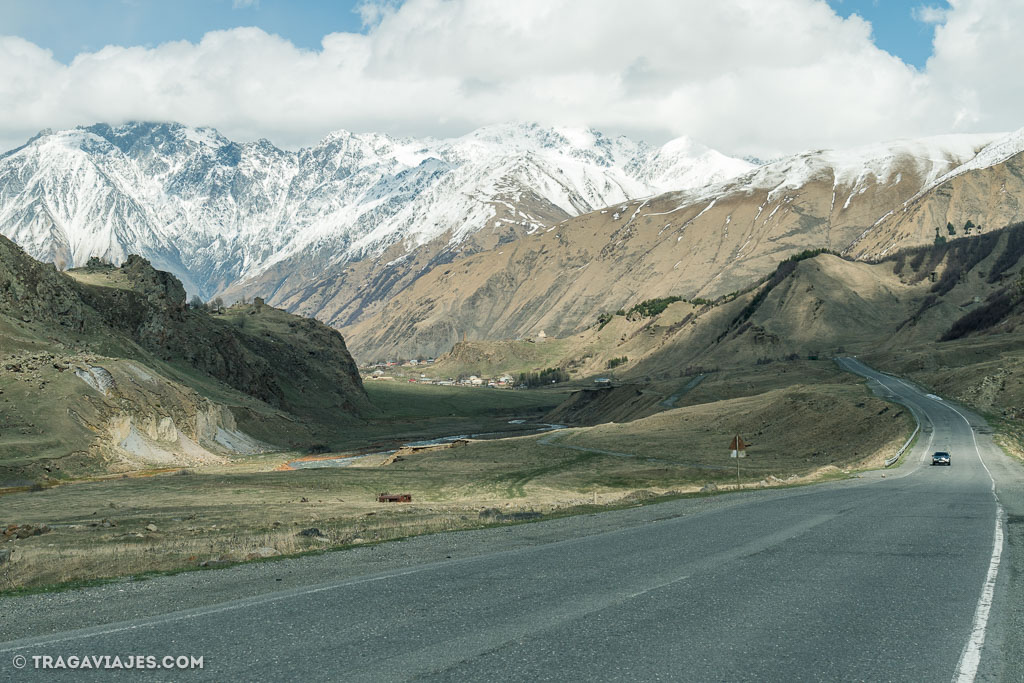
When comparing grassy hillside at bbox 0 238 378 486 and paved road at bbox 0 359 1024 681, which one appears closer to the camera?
paved road at bbox 0 359 1024 681

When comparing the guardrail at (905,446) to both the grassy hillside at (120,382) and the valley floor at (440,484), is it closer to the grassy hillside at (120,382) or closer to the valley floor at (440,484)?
the valley floor at (440,484)

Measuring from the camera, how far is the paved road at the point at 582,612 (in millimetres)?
10539

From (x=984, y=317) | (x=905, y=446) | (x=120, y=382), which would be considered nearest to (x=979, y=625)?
(x=905, y=446)

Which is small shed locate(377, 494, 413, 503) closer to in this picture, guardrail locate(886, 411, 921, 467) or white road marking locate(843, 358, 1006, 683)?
guardrail locate(886, 411, 921, 467)

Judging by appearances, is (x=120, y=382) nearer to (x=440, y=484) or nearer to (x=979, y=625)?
(x=440, y=484)

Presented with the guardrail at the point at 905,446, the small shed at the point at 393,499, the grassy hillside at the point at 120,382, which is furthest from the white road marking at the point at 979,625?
the grassy hillside at the point at 120,382

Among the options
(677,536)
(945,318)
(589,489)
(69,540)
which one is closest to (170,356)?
(589,489)

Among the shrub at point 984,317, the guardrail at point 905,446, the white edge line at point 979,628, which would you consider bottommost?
the guardrail at point 905,446

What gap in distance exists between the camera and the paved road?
34.6ft

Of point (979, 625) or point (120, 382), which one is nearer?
point (979, 625)

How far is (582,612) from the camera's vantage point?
1298 cm

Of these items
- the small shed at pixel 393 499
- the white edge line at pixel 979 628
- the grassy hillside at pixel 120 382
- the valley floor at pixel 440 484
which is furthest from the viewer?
the grassy hillside at pixel 120 382

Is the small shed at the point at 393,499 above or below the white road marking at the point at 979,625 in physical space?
below

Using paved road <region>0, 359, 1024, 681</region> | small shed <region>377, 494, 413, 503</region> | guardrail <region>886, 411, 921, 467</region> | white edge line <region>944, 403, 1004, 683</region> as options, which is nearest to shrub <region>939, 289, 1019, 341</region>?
guardrail <region>886, 411, 921, 467</region>
